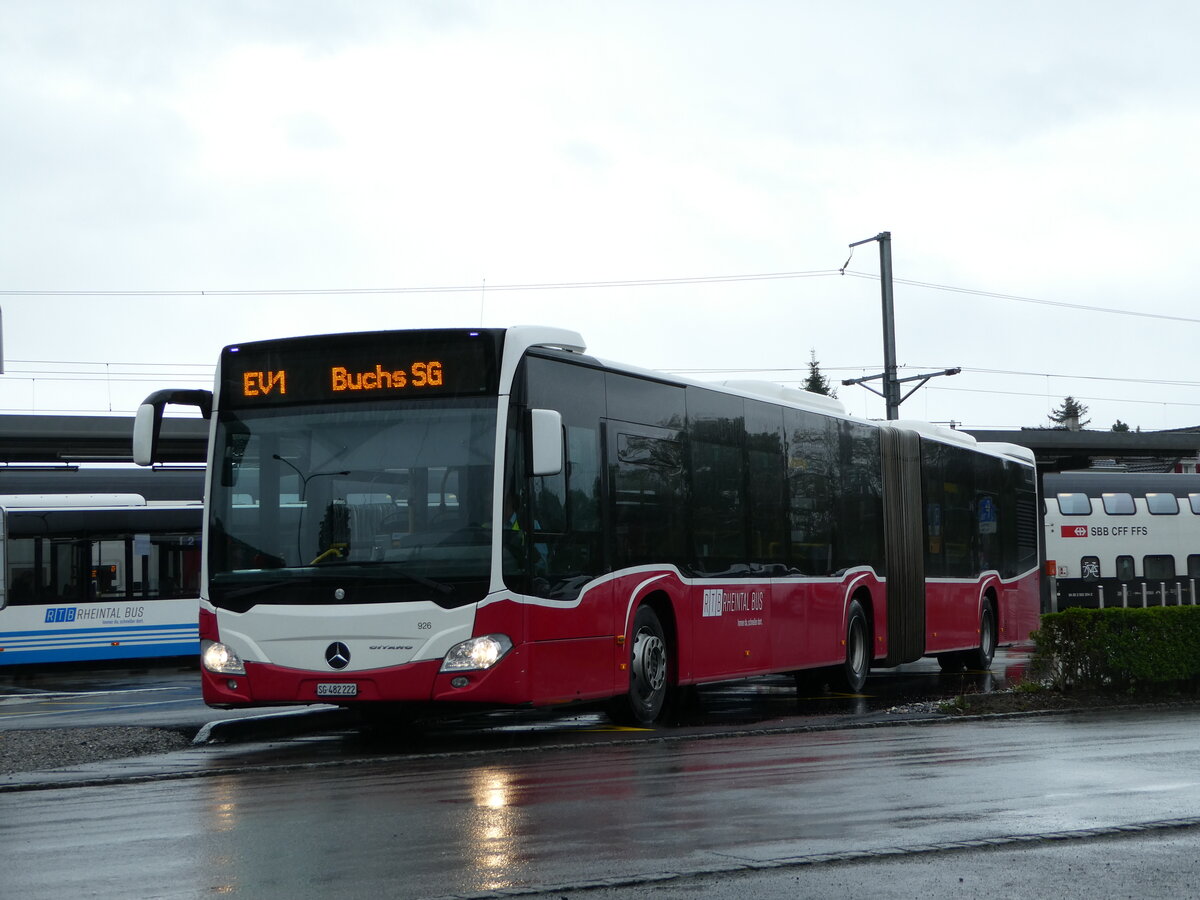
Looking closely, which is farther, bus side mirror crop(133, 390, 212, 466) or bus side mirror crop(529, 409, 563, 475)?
bus side mirror crop(133, 390, 212, 466)

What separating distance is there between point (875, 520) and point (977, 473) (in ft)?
13.6

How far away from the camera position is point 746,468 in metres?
16.3

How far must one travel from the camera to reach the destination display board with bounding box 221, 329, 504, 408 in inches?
480

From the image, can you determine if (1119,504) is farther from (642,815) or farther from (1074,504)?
(642,815)

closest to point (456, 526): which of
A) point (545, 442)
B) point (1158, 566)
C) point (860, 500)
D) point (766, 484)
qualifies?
point (545, 442)

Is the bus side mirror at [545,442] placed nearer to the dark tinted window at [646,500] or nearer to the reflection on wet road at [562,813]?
the dark tinted window at [646,500]

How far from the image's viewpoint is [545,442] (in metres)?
11.9

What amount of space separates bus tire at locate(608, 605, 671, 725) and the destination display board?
2869 millimetres

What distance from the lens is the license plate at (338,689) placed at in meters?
11.8

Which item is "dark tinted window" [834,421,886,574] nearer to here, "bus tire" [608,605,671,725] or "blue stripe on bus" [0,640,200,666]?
"bus tire" [608,605,671,725]

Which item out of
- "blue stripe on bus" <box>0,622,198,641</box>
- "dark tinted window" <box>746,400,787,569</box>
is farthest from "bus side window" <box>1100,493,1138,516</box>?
"dark tinted window" <box>746,400,787,569</box>

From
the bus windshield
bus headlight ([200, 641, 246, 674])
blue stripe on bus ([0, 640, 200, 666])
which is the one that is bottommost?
blue stripe on bus ([0, 640, 200, 666])

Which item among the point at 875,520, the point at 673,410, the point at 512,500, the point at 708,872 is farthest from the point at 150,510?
the point at 708,872

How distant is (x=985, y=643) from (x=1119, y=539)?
29295 mm
